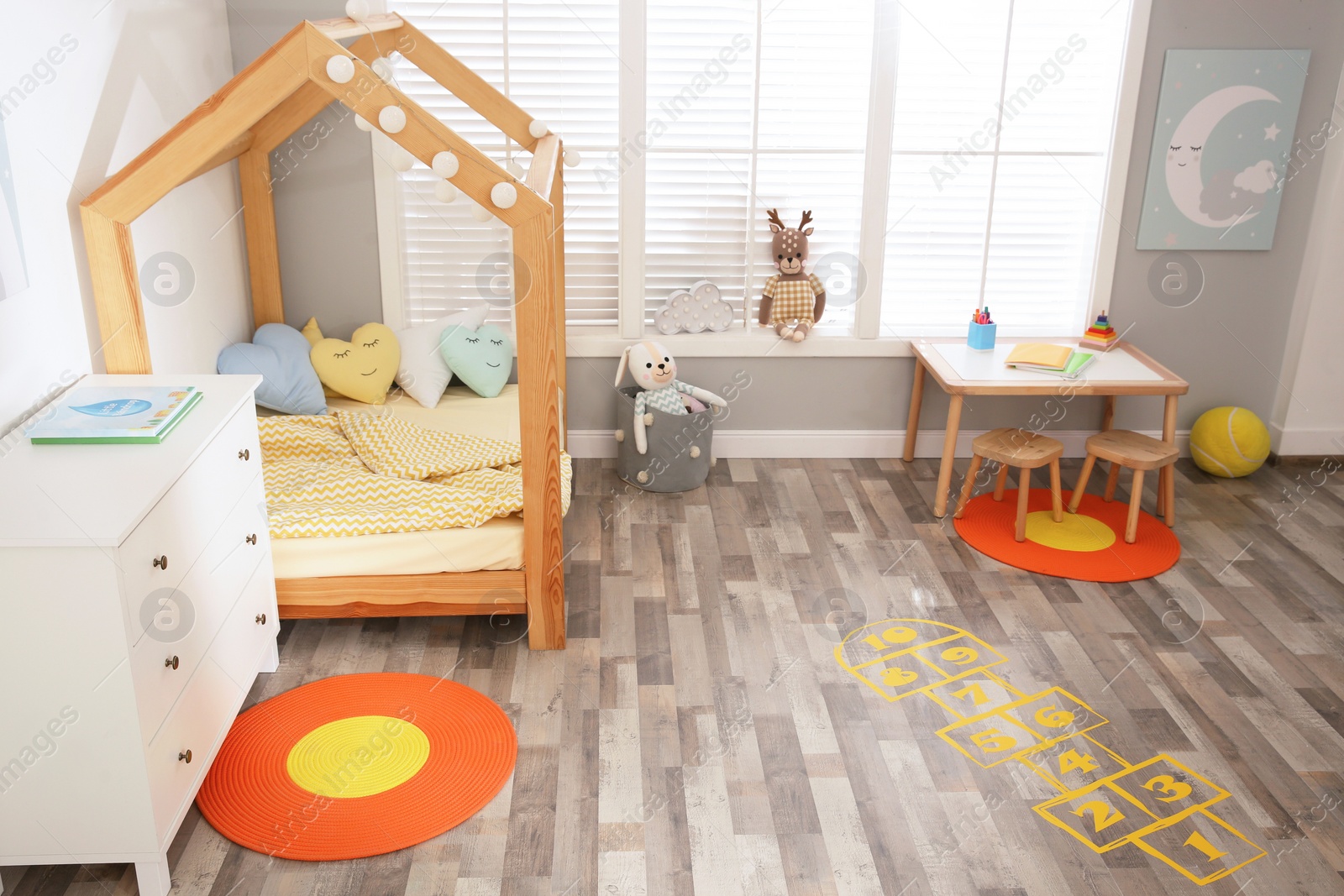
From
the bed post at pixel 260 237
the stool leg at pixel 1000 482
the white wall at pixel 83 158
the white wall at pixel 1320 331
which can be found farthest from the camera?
the white wall at pixel 1320 331

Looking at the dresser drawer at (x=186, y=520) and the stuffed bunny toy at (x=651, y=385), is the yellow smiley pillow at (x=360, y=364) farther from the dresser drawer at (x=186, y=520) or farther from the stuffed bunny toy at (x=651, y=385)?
the dresser drawer at (x=186, y=520)

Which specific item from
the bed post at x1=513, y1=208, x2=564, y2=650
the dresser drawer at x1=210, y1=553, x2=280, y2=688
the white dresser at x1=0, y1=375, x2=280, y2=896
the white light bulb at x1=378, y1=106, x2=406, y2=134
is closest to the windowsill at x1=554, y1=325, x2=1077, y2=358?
the bed post at x1=513, y1=208, x2=564, y2=650

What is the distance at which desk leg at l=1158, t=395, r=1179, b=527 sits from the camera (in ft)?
12.2

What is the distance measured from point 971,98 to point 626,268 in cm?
138

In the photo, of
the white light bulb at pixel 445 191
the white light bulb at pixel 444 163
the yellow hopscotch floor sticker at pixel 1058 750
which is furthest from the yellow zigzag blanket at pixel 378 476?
the yellow hopscotch floor sticker at pixel 1058 750

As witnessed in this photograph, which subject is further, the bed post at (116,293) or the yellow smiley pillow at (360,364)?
the yellow smiley pillow at (360,364)

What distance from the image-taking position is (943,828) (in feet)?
7.72

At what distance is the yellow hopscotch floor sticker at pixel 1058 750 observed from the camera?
2.32 meters

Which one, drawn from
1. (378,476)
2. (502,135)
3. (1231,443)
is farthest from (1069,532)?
(502,135)

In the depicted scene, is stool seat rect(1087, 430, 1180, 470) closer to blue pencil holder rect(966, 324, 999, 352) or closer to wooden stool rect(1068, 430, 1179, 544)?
wooden stool rect(1068, 430, 1179, 544)

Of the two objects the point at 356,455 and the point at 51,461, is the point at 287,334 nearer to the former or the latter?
the point at 356,455

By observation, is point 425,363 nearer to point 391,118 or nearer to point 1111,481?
point 391,118

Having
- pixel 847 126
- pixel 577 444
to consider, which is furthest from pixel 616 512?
pixel 847 126

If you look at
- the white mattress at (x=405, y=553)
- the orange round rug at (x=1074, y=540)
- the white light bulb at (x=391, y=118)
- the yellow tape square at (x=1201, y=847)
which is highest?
the white light bulb at (x=391, y=118)
